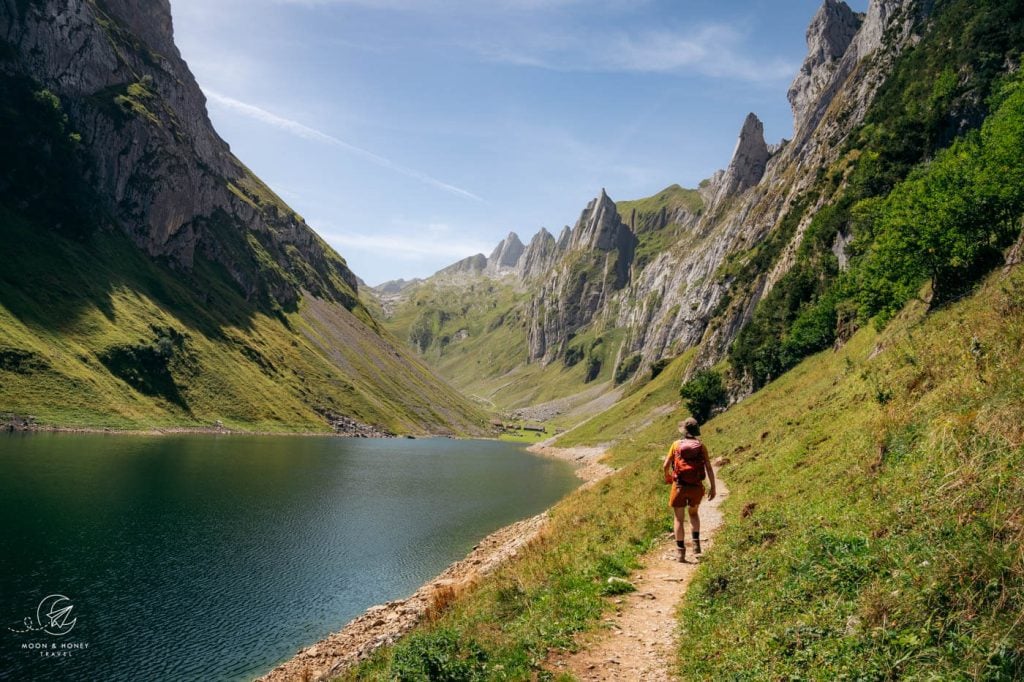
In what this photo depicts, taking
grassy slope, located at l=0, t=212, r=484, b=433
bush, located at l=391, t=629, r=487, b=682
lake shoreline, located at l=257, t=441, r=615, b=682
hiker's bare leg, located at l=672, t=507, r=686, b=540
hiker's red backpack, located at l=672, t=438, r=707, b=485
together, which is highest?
grassy slope, located at l=0, t=212, r=484, b=433

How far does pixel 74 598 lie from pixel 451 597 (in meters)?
24.1

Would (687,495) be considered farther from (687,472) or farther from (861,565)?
(861,565)

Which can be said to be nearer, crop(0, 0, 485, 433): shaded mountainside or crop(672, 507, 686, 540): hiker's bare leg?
crop(672, 507, 686, 540): hiker's bare leg

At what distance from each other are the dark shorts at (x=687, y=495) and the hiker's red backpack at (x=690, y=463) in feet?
0.52

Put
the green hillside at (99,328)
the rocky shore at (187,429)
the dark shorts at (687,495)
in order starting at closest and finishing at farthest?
1. the dark shorts at (687,495)
2. the rocky shore at (187,429)
3. the green hillside at (99,328)

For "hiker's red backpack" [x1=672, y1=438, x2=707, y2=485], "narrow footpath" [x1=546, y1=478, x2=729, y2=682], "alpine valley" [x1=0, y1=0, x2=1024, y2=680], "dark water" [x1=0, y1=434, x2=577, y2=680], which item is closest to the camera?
"alpine valley" [x1=0, y1=0, x2=1024, y2=680]

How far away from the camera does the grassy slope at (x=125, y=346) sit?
10894 centimetres

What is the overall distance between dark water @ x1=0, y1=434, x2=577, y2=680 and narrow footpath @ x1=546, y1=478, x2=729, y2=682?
814 inches

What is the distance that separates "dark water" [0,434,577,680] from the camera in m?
26.4

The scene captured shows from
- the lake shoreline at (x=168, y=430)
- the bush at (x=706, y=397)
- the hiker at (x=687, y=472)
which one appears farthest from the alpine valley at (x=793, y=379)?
the lake shoreline at (x=168, y=430)

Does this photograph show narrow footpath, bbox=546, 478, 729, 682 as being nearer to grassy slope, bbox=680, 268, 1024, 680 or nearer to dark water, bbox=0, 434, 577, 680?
grassy slope, bbox=680, 268, 1024, 680

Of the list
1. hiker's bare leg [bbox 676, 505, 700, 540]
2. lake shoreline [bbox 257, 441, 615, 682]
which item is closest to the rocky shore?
lake shoreline [bbox 257, 441, 615, 682]

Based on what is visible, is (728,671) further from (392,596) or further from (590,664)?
(392,596)

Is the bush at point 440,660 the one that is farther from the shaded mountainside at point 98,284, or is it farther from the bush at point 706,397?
the shaded mountainside at point 98,284
